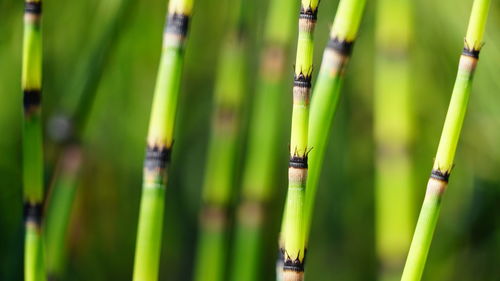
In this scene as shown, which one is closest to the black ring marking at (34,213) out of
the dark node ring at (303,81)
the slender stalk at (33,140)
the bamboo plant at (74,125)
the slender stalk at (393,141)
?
the slender stalk at (33,140)

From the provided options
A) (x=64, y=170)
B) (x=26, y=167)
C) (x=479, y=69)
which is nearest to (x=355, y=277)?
(x=479, y=69)

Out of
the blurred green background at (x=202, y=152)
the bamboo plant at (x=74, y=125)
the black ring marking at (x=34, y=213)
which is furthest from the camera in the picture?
the blurred green background at (x=202, y=152)

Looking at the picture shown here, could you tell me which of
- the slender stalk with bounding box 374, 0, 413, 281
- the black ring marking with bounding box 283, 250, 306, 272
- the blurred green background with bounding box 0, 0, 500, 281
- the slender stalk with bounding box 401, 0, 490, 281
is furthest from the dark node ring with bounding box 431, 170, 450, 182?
the blurred green background with bounding box 0, 0, 500, 281

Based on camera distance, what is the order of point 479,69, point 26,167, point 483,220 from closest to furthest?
point 26,167, point 479,69, point 483,220

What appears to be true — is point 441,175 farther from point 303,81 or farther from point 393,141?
point 393,141

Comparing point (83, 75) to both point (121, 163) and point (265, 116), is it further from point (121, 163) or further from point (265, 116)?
point (121, 163)

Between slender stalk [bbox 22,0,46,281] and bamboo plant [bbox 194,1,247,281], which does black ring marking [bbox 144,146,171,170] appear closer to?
slender stalk [bbox 22,0,46,281]

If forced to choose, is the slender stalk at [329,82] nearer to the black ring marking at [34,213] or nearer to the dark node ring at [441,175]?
the dark node ring at [441,175]

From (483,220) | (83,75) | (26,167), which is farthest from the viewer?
(483,220)
